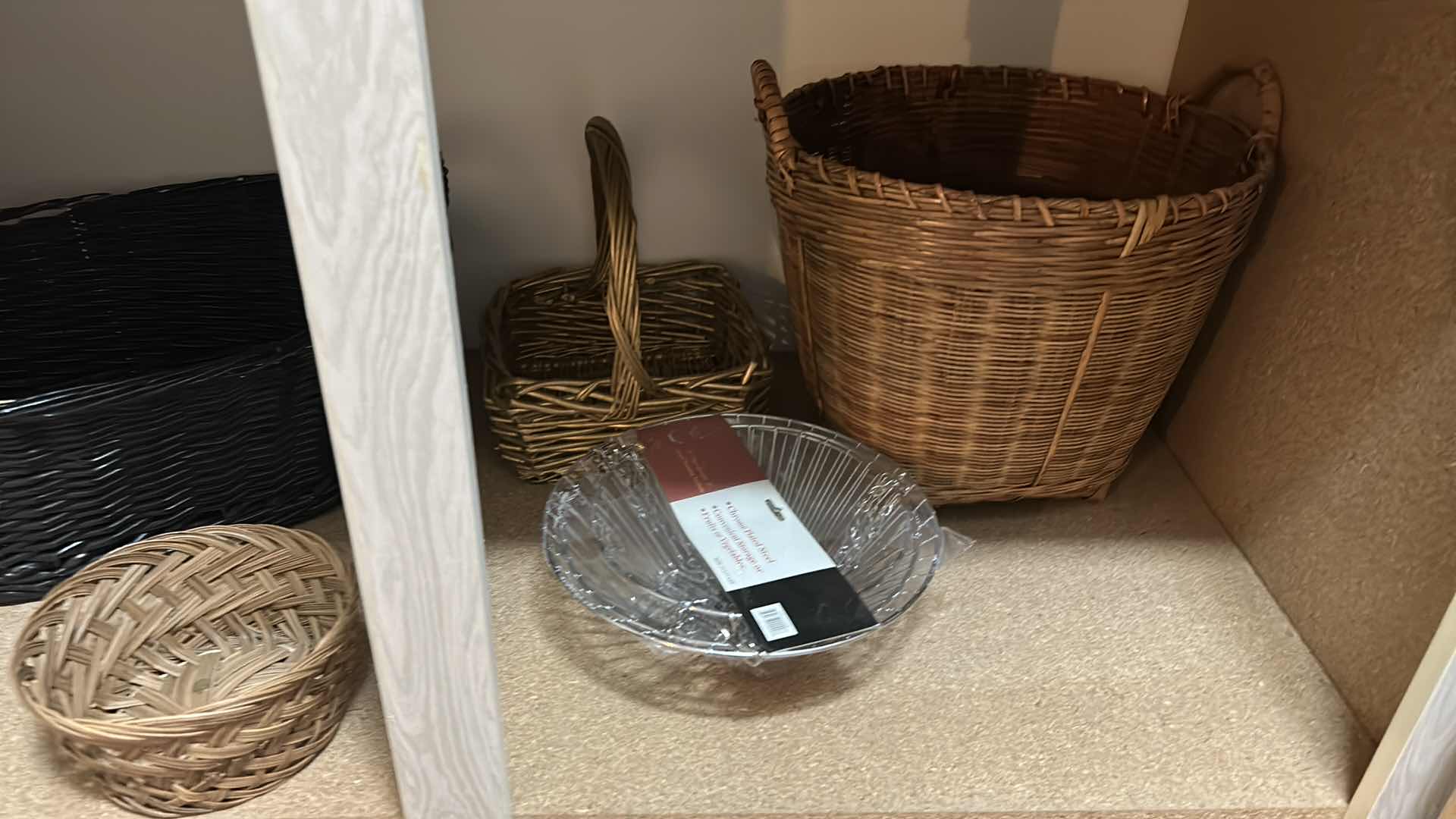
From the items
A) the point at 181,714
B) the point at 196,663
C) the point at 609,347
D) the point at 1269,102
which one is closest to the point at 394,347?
the point at 181,714

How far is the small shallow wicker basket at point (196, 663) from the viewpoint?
55 centimetres

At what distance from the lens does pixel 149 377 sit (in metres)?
0.66

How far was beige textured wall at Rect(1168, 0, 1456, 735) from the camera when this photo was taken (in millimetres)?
587

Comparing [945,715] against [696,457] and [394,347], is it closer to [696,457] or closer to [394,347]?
[696,457]

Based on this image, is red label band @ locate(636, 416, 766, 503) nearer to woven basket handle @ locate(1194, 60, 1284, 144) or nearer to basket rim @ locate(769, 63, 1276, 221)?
basket rim @ locate(769, 63, 1276, 221)

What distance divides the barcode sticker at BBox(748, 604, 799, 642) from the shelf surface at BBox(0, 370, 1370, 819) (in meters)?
0.05

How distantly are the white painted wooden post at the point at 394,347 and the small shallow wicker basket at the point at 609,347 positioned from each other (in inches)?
9.7

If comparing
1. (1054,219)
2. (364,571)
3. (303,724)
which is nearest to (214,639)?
(303,724)

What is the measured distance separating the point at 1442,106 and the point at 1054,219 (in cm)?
22

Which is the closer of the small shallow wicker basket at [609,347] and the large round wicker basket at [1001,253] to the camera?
the large round wicker basket at [1001,253]

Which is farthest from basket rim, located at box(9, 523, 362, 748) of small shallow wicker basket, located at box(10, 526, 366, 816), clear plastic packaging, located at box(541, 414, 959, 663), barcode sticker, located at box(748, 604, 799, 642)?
barcode sticker, located at box(748, 604, 799, 642)

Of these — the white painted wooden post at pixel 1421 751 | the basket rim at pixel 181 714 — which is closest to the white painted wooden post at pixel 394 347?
the basket rim at pixel 181 714

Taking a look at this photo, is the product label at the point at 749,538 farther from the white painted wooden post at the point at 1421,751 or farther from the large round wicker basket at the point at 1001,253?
the white painted wooden post at the point at 1421,751

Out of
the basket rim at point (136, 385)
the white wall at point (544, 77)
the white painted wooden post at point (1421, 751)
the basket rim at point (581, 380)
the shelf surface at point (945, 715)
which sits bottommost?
the shelf surface at point (945, 715)
